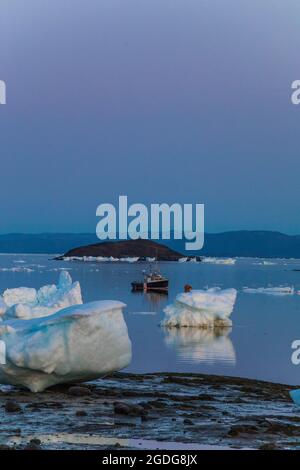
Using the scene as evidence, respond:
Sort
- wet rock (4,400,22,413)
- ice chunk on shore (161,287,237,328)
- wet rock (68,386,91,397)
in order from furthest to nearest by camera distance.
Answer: ice chunk on shore (161,287,237,328) → wet rock (68,386,91,397) → wet rock (4,400,22,413)

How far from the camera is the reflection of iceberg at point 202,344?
26.0 m

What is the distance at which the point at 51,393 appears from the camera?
13.8 m

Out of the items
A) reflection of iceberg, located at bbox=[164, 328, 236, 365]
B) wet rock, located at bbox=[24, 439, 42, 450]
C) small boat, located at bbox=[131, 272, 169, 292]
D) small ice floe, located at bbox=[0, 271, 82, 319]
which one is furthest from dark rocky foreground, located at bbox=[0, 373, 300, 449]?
small boat, located at bbox=[131, 272, 169, 292]

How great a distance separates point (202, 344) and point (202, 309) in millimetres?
4281

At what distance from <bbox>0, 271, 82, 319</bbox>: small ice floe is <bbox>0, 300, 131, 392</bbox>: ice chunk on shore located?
419 cm

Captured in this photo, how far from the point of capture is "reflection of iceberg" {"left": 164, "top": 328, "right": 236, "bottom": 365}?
85.4 ft

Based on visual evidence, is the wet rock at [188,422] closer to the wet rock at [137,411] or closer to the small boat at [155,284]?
the wet rock at [137,411]

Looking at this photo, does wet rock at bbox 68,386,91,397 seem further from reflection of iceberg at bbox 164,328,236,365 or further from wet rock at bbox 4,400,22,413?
reflection of iceberg at bbox 164,328,236,365

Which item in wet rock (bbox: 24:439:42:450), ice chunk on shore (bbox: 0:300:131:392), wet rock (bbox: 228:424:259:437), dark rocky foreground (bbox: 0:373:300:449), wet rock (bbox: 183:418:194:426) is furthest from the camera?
ice chunk on shore (bbox: 0:300:131:392)

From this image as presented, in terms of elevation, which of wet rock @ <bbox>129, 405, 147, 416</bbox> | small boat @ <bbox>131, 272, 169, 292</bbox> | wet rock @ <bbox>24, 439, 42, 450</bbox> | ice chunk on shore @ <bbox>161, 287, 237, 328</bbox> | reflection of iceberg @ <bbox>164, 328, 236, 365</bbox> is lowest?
small boat @ <bbox>131, 272, 169, 292</bbox>

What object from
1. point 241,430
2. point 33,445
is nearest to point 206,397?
point 241,430

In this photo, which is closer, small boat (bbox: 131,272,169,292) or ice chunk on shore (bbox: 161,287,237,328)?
ice chunk on shore (bbox: 161,287,237,328)

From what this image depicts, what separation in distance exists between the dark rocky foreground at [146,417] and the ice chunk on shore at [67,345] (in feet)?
1.02
